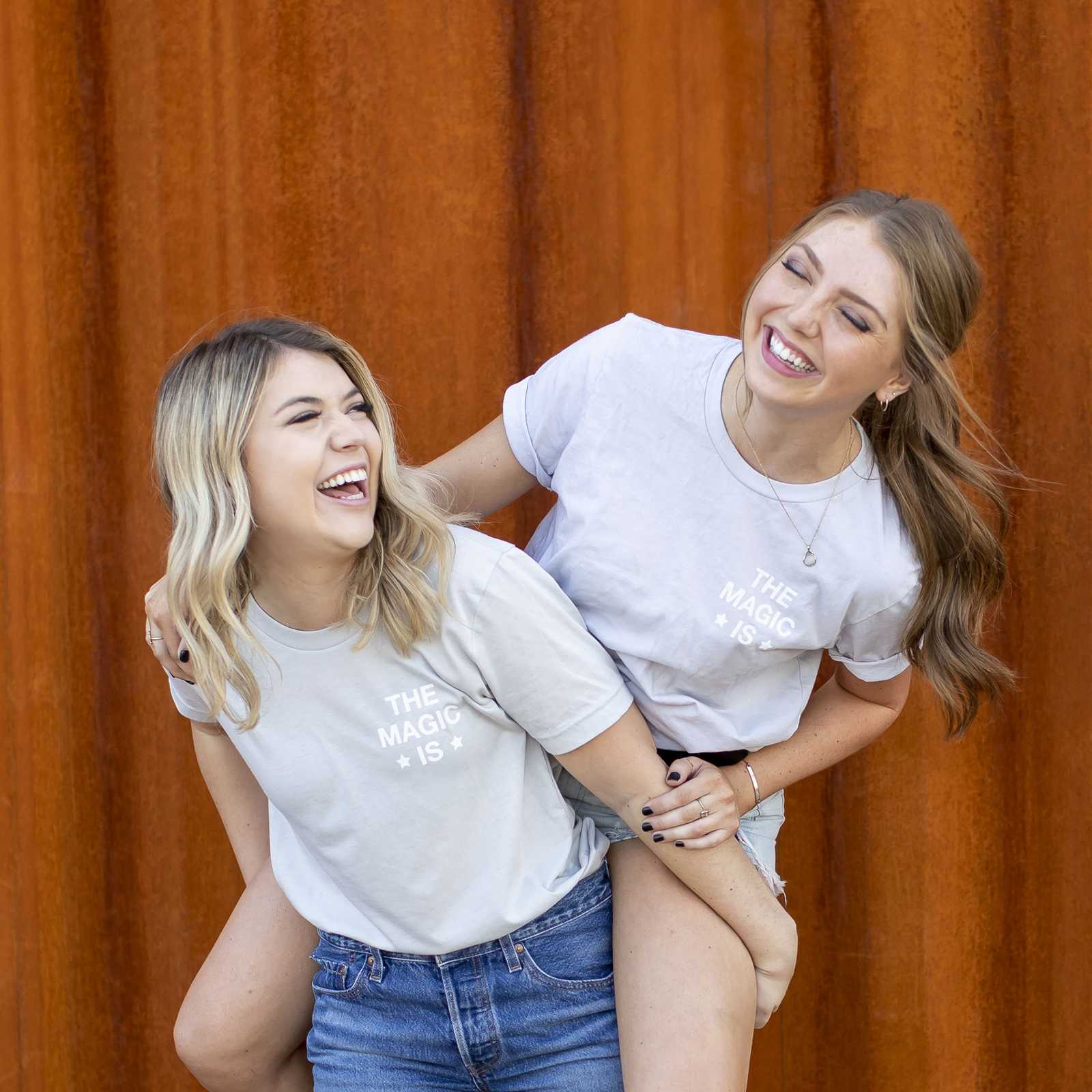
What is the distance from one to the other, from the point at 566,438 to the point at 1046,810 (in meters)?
1.03

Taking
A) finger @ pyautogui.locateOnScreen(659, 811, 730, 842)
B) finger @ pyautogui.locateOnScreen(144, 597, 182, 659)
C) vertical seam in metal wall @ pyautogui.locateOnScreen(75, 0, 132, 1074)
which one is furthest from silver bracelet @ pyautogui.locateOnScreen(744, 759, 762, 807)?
vertical seam in metal wall @ pyautogui.locateOnScreen(75, 0, 132, 1074)

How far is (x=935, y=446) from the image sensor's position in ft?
4.51

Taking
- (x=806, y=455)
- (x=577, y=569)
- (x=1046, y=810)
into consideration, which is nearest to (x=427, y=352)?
(x=577, y=569)

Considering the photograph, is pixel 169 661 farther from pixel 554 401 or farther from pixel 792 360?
pixel 792 360

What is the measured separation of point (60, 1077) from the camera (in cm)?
184

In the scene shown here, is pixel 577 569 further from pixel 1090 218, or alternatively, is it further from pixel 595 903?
pixel 1090 218

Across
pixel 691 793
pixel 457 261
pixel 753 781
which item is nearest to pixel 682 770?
pixel 691 793

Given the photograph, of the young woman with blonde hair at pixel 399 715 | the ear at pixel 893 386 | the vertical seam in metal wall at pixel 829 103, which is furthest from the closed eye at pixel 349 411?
the vertical seam in metal wall at pixel 829 103

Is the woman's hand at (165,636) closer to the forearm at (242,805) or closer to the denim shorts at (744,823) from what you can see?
the forearm at (242,805)

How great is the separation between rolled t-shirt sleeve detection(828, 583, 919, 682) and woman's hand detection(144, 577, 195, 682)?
2.58 ft

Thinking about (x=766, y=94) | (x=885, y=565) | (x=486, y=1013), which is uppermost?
(x=766, y=94)

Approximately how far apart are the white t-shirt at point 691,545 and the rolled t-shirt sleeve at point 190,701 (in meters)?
0.46

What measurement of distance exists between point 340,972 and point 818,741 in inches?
25.9

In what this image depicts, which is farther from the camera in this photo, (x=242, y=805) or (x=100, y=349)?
(x=100, y=349)
